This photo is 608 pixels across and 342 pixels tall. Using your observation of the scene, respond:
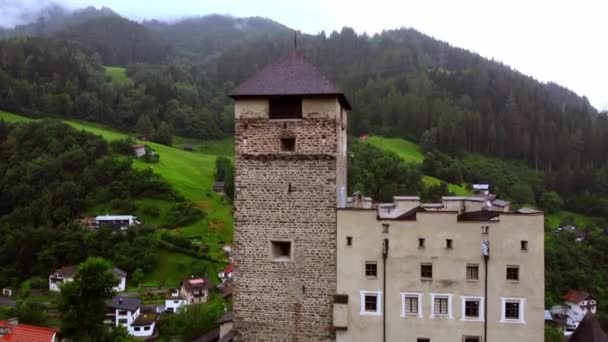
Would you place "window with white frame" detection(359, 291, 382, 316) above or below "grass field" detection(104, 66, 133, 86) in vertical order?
below

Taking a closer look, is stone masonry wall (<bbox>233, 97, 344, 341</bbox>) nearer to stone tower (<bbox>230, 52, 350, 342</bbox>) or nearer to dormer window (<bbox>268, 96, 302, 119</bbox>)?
stone tower (<bbox>230, 52, 350, 342</bbox>)

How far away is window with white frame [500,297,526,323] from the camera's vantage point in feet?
69.5

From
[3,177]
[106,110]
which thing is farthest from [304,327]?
[106,110]

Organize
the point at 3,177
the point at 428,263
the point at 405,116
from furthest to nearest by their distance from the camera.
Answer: the point at 405,116, the point at 3,177, the point at 428,263

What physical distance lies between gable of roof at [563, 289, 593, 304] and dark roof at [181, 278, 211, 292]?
46.1 meters

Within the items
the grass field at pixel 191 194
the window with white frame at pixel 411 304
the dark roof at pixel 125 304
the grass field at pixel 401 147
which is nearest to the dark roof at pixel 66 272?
the grass field at pixel 191 194

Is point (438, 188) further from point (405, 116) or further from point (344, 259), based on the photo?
point (344, 259)

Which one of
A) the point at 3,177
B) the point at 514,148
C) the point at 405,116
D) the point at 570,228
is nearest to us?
the point at 570,228

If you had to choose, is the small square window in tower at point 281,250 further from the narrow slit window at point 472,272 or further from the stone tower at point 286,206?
the narrow slit window at point 472,272

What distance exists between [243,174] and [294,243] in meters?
3.64

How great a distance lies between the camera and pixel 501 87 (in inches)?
6255

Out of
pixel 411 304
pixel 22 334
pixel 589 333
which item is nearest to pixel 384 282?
pixel 411 304

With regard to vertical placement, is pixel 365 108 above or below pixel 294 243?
above

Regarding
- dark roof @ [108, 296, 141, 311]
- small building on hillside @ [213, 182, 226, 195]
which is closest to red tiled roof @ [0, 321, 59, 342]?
A: dark roof @ [108, 296, 141, 311]
